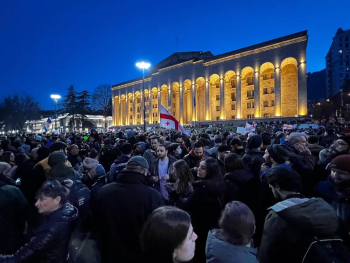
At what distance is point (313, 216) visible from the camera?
181 cm

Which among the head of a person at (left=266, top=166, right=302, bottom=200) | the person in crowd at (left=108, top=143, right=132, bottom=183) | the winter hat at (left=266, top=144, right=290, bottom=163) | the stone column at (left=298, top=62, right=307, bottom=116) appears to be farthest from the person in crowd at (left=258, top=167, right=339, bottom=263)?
the stone column at (left=298, top=62, right=307, bottom=116)

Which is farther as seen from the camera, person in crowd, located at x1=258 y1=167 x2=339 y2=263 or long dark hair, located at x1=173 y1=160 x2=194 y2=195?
long dark hair, located at x1=173 y1=160 x2=194 y2=195

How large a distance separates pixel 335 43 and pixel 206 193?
373 ft

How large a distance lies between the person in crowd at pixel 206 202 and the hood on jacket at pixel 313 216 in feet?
4.51

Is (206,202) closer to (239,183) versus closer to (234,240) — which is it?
(239,183)

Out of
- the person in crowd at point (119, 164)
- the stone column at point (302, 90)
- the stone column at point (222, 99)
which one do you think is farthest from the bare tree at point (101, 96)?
the person in crowd at point (119, 164)

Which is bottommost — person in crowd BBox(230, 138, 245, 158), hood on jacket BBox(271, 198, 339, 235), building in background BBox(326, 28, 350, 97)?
hood on jacket BBox(271, 198, 339, 235)

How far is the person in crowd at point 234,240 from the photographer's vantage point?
6.86ft

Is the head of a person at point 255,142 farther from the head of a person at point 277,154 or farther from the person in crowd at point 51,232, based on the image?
the person in crowd at point 51,232

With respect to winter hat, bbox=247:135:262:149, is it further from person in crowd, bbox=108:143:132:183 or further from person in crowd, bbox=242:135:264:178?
person in crowd, bbox=108:143:132:183

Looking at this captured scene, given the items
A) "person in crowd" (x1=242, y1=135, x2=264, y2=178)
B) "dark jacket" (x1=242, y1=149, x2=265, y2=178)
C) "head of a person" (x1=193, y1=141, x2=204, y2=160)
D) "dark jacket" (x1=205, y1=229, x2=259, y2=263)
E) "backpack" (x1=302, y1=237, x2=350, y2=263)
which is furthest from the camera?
"head of a person" (x1=193, y1=141, x2=204, y2=160)

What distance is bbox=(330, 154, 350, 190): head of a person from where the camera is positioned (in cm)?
258

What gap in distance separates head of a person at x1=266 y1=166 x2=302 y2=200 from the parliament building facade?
4147 centimetres

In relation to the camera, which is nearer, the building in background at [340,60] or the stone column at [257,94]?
the stone column at [257,94]
